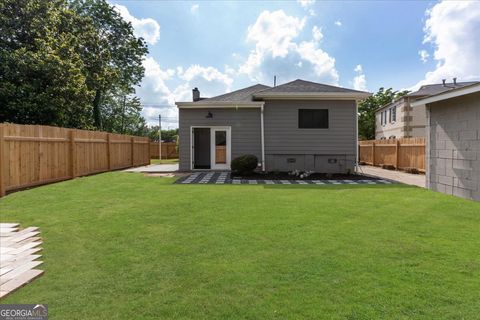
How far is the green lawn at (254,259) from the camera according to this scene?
246 centimetres

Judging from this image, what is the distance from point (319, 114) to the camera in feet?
44.6

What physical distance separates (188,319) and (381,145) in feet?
59.5

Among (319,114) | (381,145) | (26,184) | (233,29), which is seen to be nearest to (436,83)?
(381,145)

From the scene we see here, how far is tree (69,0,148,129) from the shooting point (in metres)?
20.3

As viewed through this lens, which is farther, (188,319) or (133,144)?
(133,144)

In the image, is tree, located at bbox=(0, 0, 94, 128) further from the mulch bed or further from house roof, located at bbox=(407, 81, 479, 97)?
house roof, located at bbox=(407, 81, 479, 97)

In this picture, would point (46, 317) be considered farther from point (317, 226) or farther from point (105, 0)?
point (105, 0)

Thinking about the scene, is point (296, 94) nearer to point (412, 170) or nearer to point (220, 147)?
point (220, 147)

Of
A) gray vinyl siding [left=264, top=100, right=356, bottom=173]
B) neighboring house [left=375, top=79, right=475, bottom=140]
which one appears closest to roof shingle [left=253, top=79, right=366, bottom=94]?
gray vinyl siding [left=264, top=100, right=356, bottom=173]

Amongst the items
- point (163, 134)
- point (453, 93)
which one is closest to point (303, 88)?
point (453, 93)

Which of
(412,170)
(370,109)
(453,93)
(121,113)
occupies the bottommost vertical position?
(412,170)

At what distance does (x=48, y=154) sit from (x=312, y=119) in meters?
10.0

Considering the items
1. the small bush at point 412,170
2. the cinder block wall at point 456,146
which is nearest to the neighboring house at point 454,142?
the cinder block wall at point 456,146

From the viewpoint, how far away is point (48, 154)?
30.6 feet
